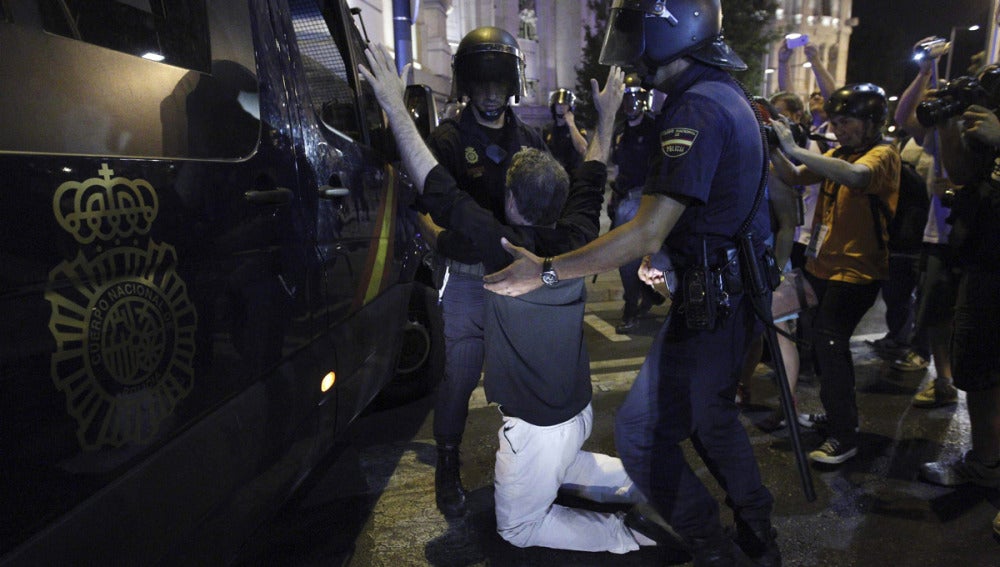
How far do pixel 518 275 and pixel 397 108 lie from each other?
59cm

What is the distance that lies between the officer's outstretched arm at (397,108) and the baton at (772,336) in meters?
0.98

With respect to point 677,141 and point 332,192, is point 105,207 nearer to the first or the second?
point 332,192

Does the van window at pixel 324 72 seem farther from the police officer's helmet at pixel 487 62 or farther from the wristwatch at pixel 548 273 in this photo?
the wristwatch at pixel 548 273

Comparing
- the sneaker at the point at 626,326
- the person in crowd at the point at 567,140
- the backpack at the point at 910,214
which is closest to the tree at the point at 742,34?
the sneaker at the point at 626,326

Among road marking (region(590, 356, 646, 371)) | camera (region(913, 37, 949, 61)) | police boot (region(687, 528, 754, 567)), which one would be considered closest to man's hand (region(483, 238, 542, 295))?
police boot (region(687, 528, 754, 567))

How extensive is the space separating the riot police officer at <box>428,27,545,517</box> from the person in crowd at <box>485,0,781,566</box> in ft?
2.32

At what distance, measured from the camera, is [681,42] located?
6.00 feet

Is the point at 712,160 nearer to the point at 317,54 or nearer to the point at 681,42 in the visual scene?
the point at 681,42

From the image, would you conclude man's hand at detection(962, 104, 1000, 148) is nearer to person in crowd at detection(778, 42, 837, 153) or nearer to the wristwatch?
the wristwatch

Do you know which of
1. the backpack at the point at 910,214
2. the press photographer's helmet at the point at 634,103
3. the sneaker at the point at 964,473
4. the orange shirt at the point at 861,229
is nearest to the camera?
the sneaker at the point at 964,473

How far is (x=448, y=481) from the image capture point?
256 centimetres

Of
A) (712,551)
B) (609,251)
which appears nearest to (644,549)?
(712,551)

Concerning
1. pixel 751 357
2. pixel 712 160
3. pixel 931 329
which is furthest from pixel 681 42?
pixel 931 329

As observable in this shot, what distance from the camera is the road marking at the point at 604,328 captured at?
5.19m
